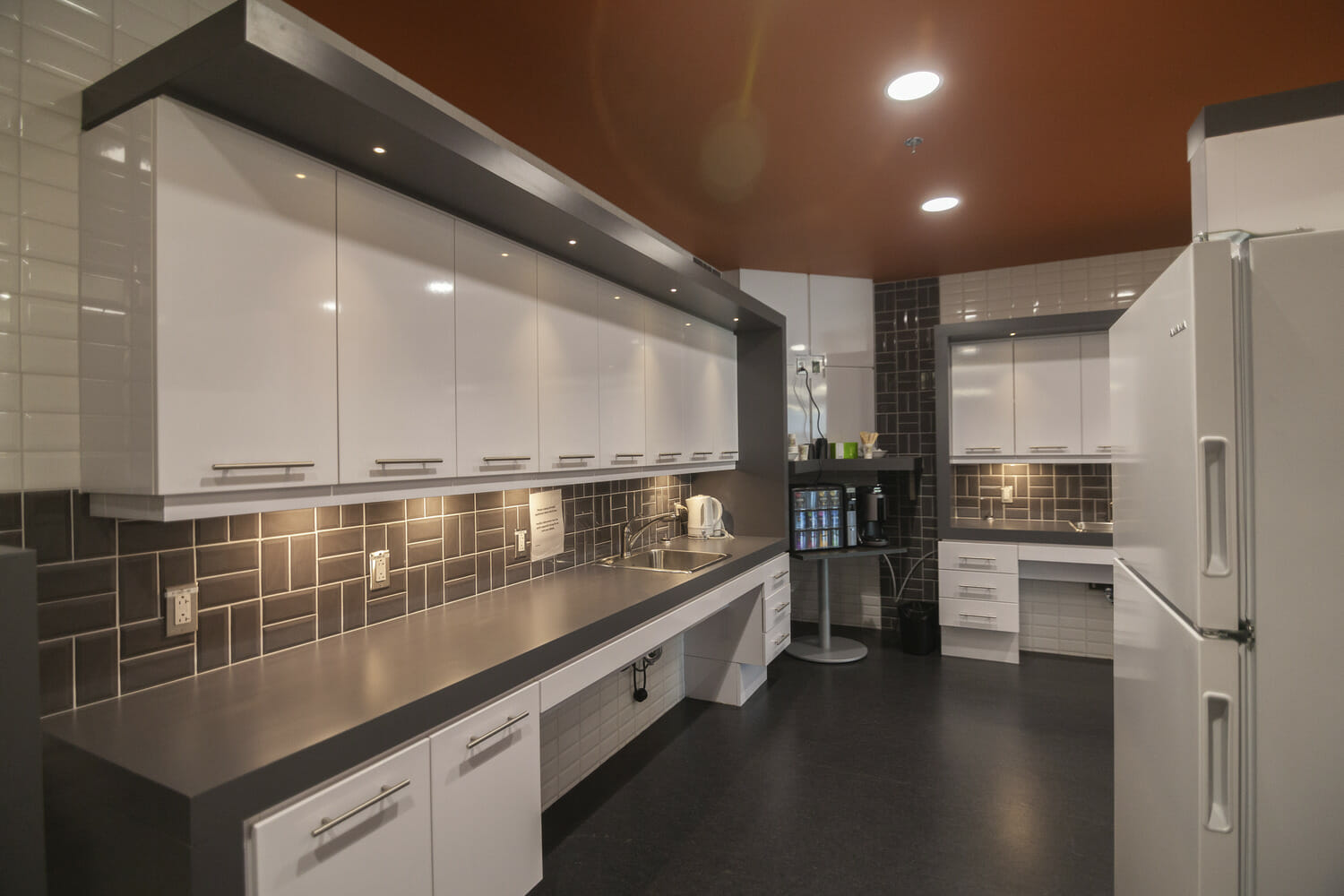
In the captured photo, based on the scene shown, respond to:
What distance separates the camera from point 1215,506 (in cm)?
116

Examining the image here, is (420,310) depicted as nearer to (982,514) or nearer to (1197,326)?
(1197,326)

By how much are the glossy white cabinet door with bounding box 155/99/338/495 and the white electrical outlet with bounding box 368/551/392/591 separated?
0.49 m

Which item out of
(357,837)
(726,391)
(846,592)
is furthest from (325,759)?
(846,592)

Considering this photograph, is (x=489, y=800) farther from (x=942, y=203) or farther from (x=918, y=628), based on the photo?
(x=918, y=628)

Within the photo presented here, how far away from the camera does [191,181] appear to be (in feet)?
4.25

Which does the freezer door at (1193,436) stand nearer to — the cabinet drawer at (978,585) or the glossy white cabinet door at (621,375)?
the glossy white cabinet door at (621,375)

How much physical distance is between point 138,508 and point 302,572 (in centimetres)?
51

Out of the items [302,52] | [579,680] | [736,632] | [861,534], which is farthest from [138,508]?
[861,534]

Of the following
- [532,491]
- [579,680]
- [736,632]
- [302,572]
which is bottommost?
[736,632]

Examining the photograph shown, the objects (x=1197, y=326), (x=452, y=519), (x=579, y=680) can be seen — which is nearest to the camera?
(x=1197, y=326)

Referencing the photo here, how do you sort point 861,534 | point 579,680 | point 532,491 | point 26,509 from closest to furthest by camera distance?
point 26,509, point 579,680, point 532,491, point 861,534

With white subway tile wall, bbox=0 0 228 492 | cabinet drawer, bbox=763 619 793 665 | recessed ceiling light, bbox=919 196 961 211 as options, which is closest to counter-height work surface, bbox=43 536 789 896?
white subway tile wall, bbox=0 0 228 492

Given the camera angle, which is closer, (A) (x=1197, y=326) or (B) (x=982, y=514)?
(A) (x=1197, y=326)

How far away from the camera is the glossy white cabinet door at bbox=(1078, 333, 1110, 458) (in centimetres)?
420
